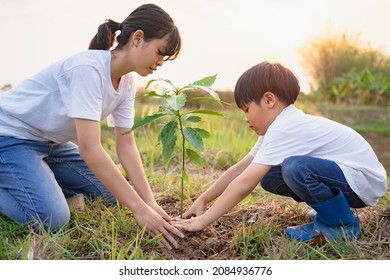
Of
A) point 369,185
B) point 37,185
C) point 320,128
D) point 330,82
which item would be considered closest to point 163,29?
point 320,128

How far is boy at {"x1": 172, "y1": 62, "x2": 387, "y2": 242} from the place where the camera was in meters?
1.73

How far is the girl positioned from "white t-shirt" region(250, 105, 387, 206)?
454mm

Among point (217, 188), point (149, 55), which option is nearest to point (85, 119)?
point (149, 55)

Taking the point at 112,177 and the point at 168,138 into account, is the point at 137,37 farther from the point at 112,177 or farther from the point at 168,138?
the point at 112,177

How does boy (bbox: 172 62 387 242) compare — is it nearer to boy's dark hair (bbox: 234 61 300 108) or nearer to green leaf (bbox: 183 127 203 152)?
boy's dark hair (bbox: 234 61 300 108)

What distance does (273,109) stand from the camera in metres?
1.85

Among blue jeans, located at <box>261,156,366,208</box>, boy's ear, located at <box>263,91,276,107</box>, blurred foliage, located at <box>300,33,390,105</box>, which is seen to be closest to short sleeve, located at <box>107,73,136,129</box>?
boy's ear, located at <box>263,91,276,107</box>

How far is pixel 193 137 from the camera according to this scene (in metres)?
1.81

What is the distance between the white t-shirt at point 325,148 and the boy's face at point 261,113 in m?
0.05

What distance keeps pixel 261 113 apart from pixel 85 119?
0.63 m

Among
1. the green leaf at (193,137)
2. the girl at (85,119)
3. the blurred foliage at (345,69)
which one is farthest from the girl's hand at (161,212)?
the blurred foliage at (345,69)

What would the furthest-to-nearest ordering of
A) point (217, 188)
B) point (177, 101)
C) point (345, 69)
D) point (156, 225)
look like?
point (345, 69) → point (217, 188) → point (156, 225) → point (177, 101)

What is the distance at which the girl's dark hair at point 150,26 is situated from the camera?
6.09 ft

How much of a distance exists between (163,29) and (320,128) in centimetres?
67
